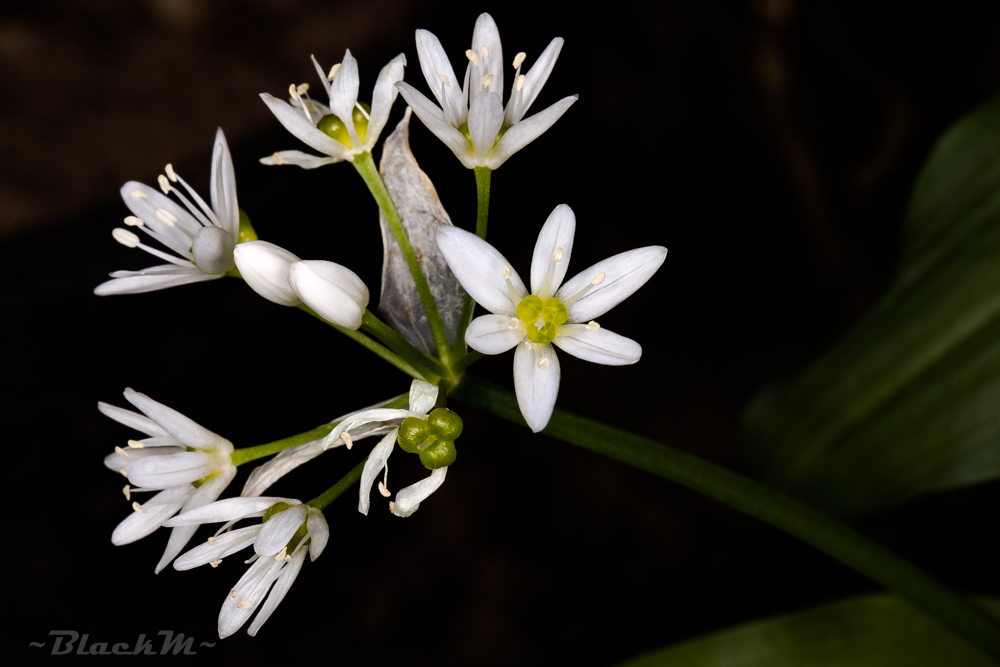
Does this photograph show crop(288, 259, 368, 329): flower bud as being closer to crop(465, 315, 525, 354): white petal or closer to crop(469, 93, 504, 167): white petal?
crop(465, 315, 525, 354): white petal

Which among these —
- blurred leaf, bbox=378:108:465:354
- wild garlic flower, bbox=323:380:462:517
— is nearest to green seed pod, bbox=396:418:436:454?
wild garlic flower, bbox=323:380:462:517

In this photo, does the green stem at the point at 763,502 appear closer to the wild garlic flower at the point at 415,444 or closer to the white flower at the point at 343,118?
the wild garlic flower at the point at 415,444

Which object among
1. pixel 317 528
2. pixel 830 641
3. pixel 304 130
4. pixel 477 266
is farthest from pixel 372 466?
pixel 830 641

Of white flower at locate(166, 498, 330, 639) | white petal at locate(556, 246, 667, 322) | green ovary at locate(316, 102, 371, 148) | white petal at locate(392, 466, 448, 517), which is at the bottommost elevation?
white flower at locate(166, 498, 330, 639)

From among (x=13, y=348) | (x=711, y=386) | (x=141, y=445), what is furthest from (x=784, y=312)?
(x=13, y=348)

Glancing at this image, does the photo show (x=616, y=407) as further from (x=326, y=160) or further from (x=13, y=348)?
(x=13, y=348)

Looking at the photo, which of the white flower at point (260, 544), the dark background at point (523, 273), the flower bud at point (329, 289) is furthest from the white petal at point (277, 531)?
the dark background at point (523, 273)
